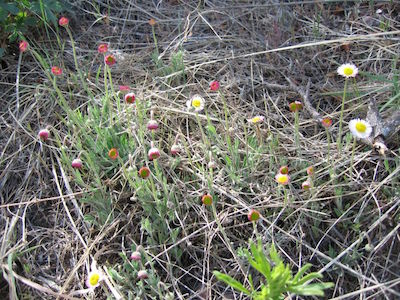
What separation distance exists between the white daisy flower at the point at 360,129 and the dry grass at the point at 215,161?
0.46ft

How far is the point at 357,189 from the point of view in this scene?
1974mm

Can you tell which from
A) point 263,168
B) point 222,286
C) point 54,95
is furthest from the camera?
point 54,95

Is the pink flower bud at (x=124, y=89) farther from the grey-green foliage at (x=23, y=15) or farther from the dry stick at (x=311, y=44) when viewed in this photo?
the grey-green foliage at (x=23, y=15)

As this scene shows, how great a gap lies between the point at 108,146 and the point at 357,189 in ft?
3.56

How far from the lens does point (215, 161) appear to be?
213 centimetres

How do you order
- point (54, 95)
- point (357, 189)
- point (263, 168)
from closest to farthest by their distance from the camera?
point (357, 189), point (263, 168), point (54, 95)

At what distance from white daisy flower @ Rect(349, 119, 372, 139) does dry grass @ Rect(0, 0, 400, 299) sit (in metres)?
0.14

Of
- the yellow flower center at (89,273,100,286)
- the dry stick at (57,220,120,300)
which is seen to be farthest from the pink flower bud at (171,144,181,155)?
the yellow flower center at (89,273,100,286)

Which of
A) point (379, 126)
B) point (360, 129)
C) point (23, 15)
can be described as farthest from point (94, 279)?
point (23, 15)

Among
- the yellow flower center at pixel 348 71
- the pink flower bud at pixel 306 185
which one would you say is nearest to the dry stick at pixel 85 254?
the pink flower bud at pixel 306 185

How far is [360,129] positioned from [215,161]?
24.0 inches

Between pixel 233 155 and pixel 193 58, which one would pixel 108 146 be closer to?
pixel 233 155

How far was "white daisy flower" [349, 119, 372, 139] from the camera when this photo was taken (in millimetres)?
1936

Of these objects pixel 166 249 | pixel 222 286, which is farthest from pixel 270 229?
pixel 166 249
